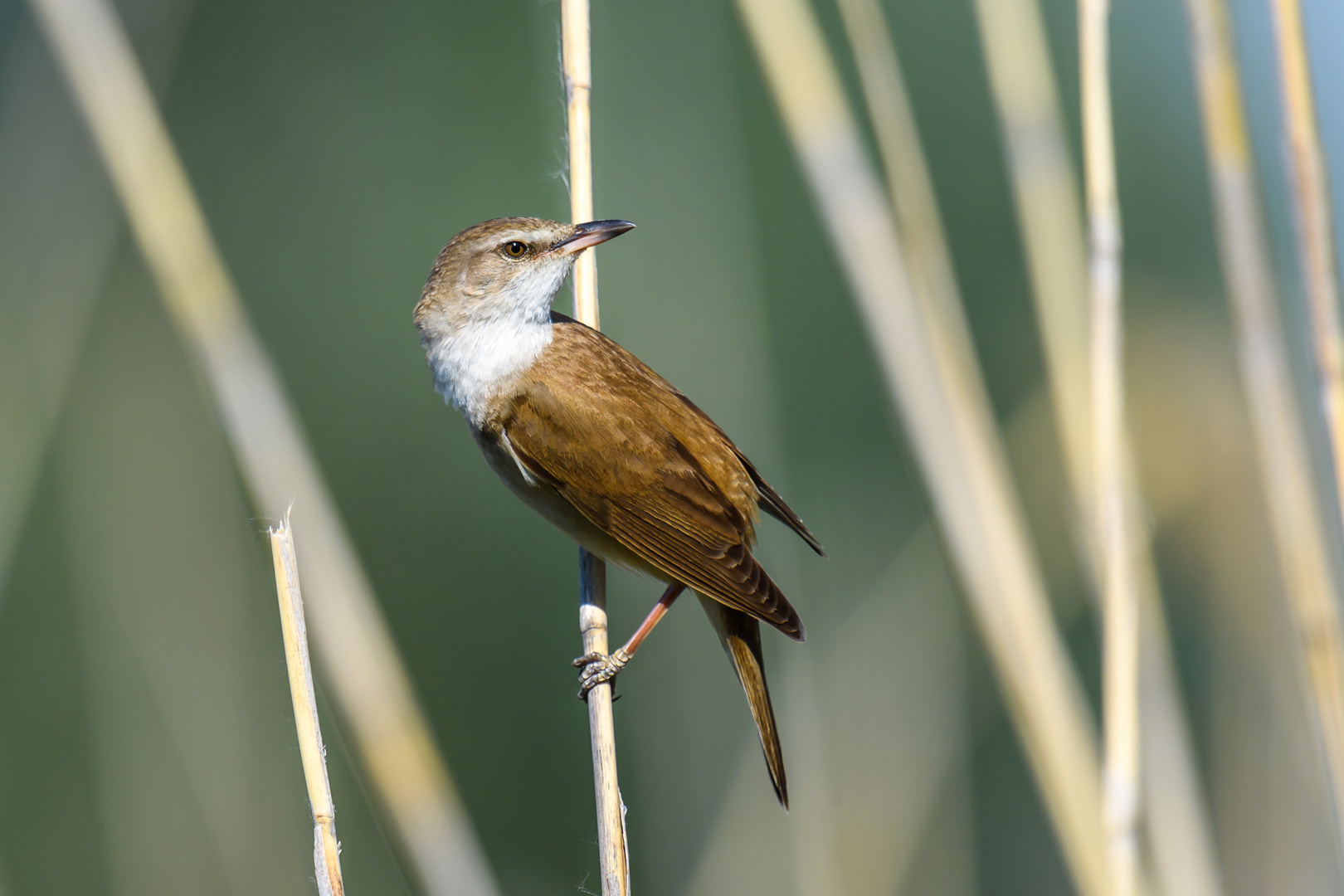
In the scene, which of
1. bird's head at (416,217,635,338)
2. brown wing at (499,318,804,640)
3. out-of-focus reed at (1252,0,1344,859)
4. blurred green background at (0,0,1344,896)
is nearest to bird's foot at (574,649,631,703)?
brown wing at (499,318,804,640)

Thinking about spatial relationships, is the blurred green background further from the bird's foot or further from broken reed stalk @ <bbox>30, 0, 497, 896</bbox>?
the bird's foot

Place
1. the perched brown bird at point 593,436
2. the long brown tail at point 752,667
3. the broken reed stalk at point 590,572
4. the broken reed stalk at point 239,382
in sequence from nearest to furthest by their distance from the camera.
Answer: the broken reed stalk at point 590,572 < the broken reed stalk at point 239,382 < the long brown tail at point 752,667 < the perched brown bird at point 593,436

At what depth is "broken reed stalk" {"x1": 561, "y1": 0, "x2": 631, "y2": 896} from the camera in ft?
5.72

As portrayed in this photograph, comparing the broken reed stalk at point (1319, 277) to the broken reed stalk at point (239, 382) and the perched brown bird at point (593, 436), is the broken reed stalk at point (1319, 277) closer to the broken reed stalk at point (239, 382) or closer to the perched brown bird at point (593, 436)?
the perched brown bird at point (593, 436)

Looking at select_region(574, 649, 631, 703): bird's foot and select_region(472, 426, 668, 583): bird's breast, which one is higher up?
select_region(472, 426, 668, 583): bird's breast

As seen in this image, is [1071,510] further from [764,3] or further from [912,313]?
[764,3]

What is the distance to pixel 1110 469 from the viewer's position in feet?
6.19

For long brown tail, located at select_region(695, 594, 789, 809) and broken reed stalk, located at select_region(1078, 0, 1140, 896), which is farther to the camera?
long brown tail, located at select_region(695, 594, 789, 809)

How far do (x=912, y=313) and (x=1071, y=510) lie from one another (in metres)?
0.67

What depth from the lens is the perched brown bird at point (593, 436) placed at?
2422 millimetres

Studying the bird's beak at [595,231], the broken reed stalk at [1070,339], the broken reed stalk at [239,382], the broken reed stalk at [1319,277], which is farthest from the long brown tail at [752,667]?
the broken reed stalk at [1319,277]

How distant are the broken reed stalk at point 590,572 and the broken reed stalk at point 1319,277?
48.2 inches

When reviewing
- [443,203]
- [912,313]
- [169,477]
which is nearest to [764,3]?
[912,313]

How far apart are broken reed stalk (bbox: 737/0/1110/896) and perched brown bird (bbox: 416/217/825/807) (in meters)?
0.47
